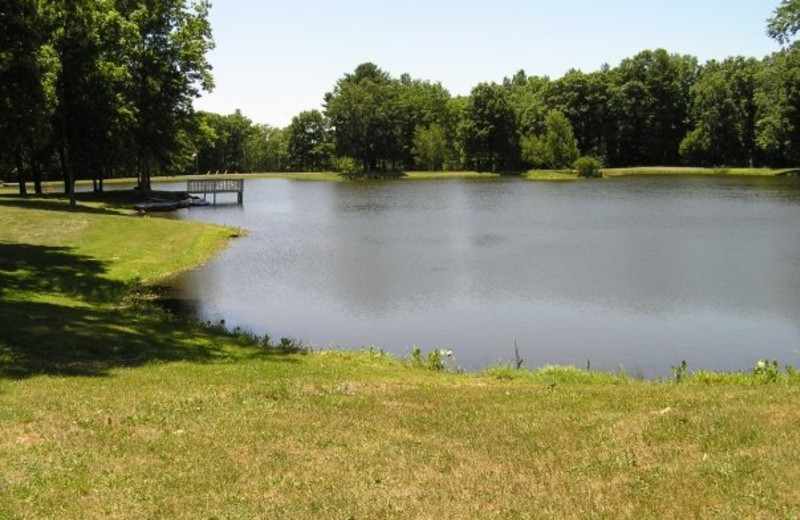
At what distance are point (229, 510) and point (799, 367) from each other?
17.0 meters

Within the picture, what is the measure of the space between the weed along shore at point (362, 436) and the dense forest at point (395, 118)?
4217 centimetres

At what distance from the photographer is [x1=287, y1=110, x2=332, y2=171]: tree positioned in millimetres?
162750

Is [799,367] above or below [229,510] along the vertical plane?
below

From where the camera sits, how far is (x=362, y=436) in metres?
10.7

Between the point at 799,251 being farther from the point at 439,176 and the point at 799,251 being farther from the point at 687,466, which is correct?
the point at 439,176

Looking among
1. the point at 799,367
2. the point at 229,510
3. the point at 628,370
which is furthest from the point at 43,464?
the point at 799,367

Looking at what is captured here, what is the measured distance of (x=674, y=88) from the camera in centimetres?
13800

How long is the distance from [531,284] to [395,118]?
11529cm

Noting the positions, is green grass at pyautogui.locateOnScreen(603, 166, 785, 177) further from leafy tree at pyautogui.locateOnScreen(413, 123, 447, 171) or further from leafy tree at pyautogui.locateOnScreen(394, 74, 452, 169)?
leafy tree at pyautogui.locateOnScreen(394, 74, 452, 169)

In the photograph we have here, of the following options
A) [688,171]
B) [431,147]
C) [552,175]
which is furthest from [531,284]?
[431,147]

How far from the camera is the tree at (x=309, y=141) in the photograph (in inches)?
6407

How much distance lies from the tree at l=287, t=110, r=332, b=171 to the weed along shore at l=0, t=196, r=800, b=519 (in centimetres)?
14603

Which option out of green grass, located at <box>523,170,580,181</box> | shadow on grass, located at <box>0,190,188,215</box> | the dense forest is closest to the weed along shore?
shadow on grass, located at <box>0,190,188,215</box>

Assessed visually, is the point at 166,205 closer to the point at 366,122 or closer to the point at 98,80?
the point at 98,80
